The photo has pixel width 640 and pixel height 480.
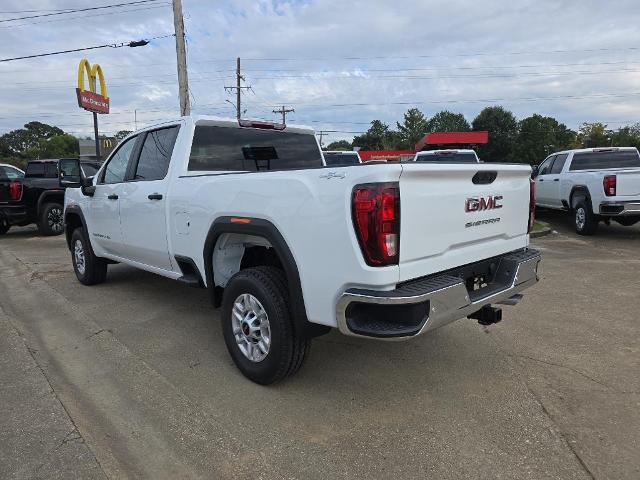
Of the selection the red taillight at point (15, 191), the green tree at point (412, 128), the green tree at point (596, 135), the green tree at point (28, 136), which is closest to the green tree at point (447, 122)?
the green tree at point (412, 128)

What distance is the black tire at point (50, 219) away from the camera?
12.2 m

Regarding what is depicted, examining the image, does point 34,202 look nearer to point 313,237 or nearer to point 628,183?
point 313,237

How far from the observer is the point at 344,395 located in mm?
3436

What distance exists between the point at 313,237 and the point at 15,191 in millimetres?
11412

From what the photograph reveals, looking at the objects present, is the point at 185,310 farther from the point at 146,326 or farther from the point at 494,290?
the point at 494,290

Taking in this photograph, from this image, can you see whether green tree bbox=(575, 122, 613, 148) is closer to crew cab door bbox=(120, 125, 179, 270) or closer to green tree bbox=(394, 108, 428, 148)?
green tree bbox=(394, 108, 428, 148)

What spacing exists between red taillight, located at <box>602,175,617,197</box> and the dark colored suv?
11.9 metres

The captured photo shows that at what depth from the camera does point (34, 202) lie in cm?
1220

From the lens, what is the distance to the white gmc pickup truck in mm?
2709

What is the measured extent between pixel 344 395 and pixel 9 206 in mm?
11368

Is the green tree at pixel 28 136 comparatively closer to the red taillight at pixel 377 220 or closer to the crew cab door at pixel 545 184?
the crew cab door at pixel 545 184

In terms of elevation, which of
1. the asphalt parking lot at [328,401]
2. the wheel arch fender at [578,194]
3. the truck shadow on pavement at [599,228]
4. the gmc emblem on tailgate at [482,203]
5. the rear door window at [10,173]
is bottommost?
the truck shadow on pavement at [599,228]

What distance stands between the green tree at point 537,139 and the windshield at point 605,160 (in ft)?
233

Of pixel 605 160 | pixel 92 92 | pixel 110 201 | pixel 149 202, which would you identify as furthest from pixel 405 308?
pixel 92 92
